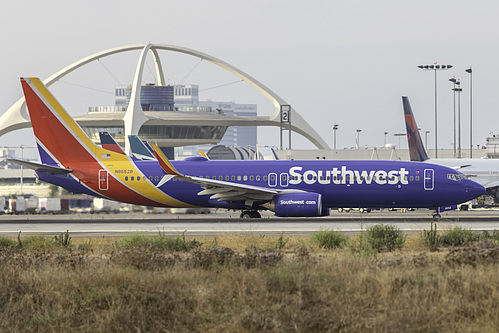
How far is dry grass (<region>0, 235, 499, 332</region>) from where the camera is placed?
15.3 meters

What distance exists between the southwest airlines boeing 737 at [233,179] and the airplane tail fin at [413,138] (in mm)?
32177

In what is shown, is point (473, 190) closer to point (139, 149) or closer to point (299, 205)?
point (299, 205)

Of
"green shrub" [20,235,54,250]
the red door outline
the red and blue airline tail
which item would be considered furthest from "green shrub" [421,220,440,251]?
→ the red door outline

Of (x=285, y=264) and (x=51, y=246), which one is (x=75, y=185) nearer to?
(x=51, y=246)

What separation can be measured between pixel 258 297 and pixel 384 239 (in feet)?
30.9

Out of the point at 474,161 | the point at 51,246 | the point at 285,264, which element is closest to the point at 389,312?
the point at 285,264

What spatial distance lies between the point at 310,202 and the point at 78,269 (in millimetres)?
23102

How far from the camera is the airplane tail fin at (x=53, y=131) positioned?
142 feet

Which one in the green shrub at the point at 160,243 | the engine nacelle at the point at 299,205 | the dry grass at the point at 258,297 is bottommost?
the dry grass at the point at 258,297

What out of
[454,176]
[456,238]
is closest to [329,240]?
[456,238]

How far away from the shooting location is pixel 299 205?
4053 cm

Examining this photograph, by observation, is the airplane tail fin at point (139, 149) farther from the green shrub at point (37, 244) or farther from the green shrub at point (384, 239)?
the green shrub at point (384, 239)

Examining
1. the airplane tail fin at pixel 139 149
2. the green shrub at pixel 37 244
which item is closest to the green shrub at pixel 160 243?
the green shrub at pixel 37 244

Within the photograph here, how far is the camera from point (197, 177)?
4297cm
